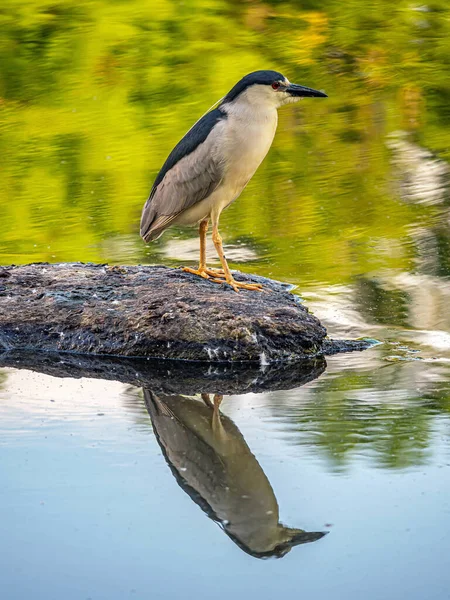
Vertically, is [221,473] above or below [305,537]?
below

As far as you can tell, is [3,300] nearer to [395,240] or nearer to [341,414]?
[341,414]

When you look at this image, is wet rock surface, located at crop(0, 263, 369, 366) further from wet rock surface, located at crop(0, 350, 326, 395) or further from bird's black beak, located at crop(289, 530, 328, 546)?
bird's black beak, located at crop(289, 530, 328, 546)

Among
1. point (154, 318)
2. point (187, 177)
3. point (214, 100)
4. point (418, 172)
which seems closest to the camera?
point (154, 318)

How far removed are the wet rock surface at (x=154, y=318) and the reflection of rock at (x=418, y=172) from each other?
323 cm

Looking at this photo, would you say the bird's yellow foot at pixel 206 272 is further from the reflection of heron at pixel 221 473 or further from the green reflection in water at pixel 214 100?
the reflection of heron at pixel 221 473

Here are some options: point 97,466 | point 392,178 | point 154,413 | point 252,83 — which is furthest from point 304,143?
point 97,466

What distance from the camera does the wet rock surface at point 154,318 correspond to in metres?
5.94

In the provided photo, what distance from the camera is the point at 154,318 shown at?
6090mm

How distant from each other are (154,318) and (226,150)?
3.51ft

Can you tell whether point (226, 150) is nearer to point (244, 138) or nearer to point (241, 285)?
point (244, 138)

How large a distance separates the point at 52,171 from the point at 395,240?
429cm

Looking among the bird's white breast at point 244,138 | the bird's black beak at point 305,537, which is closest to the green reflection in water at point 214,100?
the bird's white breast at point 244,138

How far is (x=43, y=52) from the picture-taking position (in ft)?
55.5

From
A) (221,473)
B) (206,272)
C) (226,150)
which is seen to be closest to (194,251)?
(206,272)
